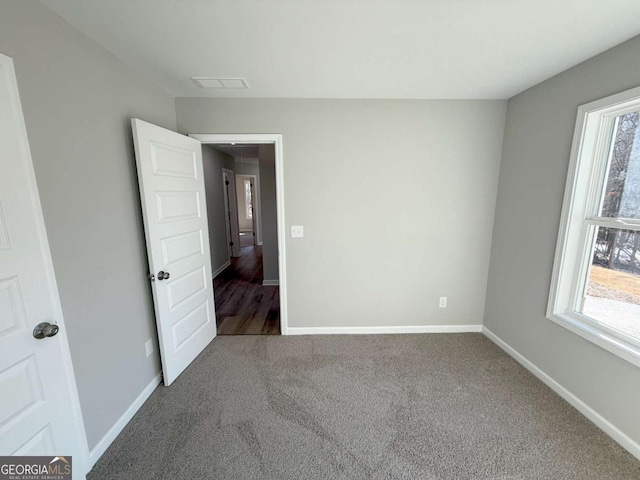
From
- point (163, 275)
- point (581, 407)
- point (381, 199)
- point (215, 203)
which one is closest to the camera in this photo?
point (581, 407)

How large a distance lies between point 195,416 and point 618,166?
332cm

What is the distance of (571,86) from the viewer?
180 cm

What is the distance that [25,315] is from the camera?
1.06 m

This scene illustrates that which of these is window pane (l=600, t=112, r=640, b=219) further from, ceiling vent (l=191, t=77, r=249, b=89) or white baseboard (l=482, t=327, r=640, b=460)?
ceiling vent (l=191, t=77, r=249, b=89)

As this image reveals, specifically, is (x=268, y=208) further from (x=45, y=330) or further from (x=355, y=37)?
(x=45, y=330)

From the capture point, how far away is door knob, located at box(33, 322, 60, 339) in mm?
1088

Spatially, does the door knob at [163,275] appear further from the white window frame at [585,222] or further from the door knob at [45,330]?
the white window frame at [585,222]

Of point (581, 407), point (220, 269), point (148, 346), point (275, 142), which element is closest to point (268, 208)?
point (275, 142)

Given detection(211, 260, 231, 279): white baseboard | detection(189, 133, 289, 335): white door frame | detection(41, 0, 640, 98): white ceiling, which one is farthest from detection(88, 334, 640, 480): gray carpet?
detection(211, 260, 231, 279): white baseboard

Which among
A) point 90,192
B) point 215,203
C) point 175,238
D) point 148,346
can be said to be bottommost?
point 148,346

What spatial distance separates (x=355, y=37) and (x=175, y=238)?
191 centimetres

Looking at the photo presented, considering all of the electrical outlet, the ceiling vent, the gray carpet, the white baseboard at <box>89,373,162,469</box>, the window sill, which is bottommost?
the gray carpet

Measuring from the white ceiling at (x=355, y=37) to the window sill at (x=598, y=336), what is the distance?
71.4 inches

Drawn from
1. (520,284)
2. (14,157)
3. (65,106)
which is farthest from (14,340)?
(520,284)
